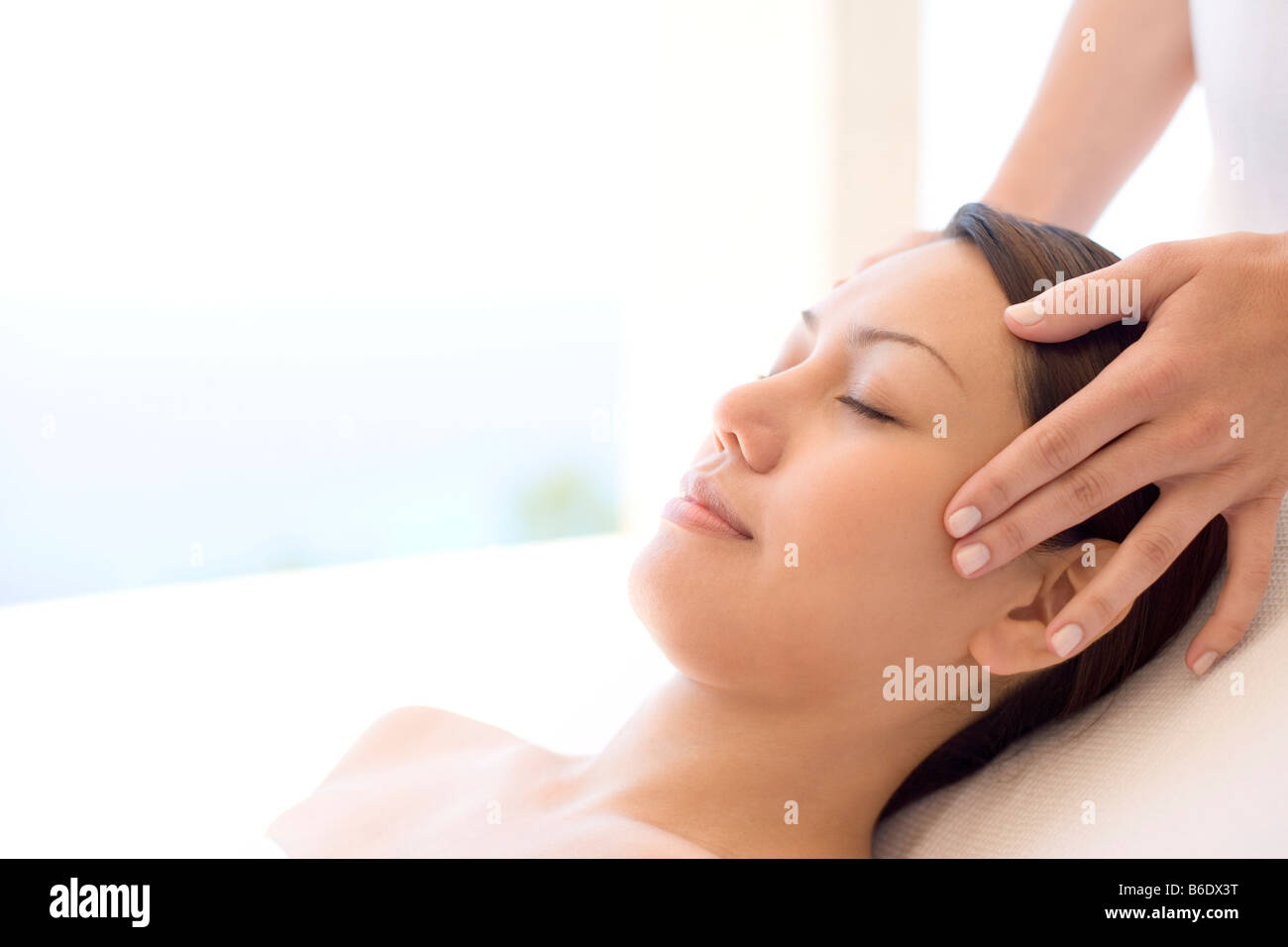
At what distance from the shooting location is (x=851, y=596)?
95cm

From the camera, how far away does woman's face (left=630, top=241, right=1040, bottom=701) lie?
0.95 m

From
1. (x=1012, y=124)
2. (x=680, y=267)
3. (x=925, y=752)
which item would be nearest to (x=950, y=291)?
(x=925, y=752)

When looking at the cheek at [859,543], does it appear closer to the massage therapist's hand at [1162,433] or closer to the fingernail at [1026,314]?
the massage therapist's hand at [1162,433]

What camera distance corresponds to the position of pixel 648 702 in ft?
3.70

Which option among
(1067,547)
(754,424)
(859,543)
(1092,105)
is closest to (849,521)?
(859,543)

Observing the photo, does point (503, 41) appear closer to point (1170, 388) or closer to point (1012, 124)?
point (1012, 124)

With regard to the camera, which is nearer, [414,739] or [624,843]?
[624,843]

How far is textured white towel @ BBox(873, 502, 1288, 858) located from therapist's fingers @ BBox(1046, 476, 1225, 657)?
0.47 ft

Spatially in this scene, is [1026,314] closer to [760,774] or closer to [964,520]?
[964,520]

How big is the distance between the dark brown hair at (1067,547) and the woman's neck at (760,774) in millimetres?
79

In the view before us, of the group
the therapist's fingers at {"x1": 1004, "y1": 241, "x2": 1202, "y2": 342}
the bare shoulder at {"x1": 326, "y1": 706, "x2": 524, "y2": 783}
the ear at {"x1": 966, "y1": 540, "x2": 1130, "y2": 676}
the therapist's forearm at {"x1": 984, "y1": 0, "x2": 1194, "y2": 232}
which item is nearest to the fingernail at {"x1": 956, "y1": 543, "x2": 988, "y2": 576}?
the ear at {"x1": 966, "y1": 540, "x2": 1130, "y2": 676}

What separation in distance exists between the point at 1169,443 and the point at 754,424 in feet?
1.18

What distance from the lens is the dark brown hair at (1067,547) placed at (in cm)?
100

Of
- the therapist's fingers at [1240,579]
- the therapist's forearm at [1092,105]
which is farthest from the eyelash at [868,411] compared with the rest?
the therapist's forearm at [1092,105]
